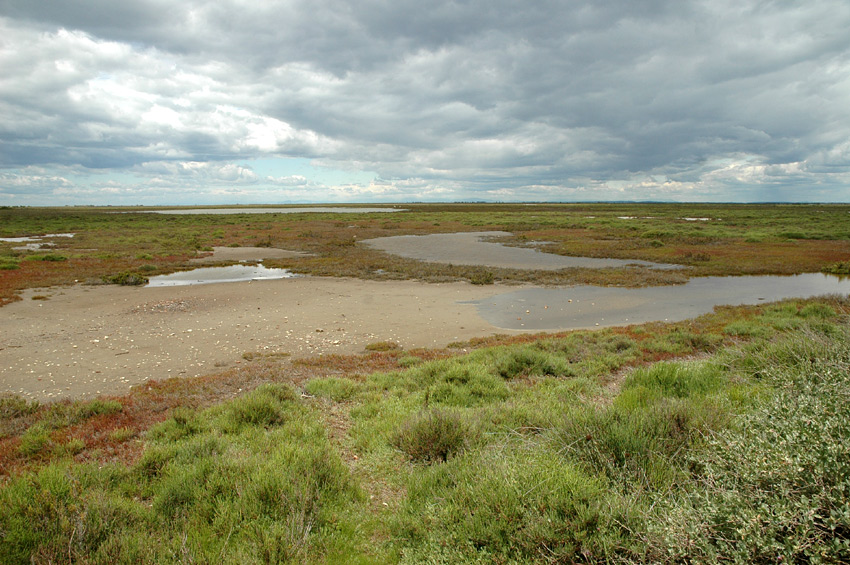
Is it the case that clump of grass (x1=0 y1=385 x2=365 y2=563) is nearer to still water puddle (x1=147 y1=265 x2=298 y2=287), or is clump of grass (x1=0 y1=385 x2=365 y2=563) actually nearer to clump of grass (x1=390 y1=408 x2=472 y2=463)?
clump of grass (x1=390 y1=408 x2=472 y2=463)

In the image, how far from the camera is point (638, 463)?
4.09 m

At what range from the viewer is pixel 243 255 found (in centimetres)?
3712

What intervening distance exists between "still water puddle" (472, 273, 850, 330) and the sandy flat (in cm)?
173

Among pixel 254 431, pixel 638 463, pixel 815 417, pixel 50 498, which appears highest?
pixel 815 417

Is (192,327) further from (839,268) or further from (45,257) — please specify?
(839,268)

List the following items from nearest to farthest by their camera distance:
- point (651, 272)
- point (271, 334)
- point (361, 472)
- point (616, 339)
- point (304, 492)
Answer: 1. point (304, 492)
2. point (361, 472)
3. point (616, 339)
4. point (271, 334)
5. point (651, 272)

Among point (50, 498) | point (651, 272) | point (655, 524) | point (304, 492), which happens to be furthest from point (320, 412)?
point (651, 272)

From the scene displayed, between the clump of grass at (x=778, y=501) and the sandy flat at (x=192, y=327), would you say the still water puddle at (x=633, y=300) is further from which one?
the clump of grass at (x=778, y=501)

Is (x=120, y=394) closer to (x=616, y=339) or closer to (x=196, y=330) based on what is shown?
(x=196, y=330)

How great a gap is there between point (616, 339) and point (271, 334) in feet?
37.5

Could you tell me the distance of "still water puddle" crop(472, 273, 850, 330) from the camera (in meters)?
17.1

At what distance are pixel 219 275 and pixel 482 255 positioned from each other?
850 inches

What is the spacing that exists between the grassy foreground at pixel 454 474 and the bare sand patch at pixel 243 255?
89.9 ft

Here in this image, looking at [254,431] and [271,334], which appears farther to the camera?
[271,334]
